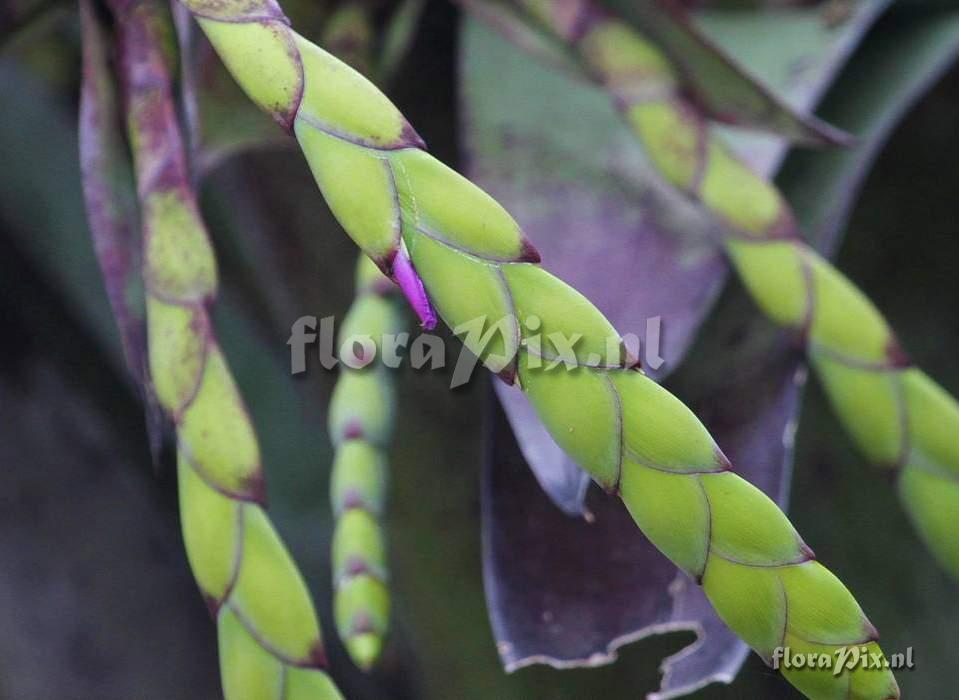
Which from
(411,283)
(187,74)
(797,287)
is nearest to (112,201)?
(187,74)

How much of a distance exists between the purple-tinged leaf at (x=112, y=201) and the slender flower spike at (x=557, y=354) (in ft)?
0.46

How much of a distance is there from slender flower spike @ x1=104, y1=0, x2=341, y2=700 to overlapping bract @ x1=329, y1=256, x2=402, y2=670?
0.04 meters

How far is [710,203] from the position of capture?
51 cm

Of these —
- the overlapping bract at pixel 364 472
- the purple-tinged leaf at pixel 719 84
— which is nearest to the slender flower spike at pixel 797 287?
the purple-tinged leaf at pixel 719 84

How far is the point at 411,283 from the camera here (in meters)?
0.34

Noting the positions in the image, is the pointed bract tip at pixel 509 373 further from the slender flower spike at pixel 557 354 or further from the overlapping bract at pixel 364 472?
the overlapping bract at pixel 364 472

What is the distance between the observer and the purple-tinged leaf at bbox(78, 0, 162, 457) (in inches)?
18.1

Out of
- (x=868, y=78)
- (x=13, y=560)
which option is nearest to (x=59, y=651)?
(x=13, y=560)

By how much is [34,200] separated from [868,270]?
0.48m

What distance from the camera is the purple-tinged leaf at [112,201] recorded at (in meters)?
0.46

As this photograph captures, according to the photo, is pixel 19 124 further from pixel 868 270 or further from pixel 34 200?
pixel 868 270

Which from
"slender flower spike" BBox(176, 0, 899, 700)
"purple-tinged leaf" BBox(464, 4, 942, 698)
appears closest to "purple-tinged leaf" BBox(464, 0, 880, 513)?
"purple-tinged leaf" BBox(464, 4, 942, 698)

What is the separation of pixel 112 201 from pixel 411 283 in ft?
0.62

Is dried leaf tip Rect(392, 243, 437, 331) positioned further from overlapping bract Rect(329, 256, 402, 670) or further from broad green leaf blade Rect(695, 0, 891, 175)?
broad green leaf blade Rect(695, 0, 891, 175)
